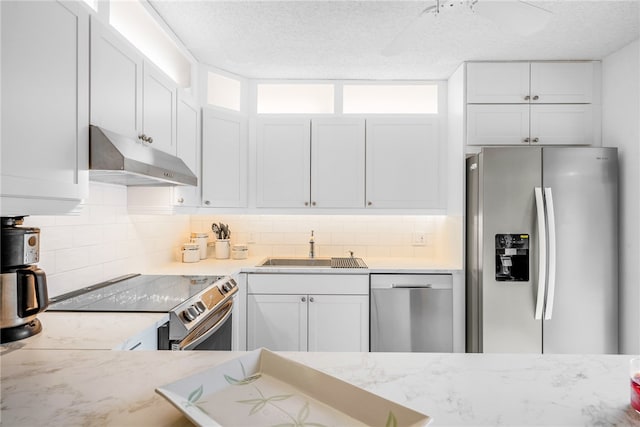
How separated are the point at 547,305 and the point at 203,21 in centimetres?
287

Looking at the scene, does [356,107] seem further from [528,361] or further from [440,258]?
[528,361]

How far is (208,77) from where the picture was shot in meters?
2.96

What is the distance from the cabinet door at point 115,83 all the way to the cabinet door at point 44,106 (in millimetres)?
65

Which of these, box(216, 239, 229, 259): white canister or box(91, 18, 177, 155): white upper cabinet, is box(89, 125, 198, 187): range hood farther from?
box(216, 239, 229, 259): white canister

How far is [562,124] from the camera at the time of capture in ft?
9.21

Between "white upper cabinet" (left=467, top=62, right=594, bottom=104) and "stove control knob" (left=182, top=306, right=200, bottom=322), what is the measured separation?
2463mm

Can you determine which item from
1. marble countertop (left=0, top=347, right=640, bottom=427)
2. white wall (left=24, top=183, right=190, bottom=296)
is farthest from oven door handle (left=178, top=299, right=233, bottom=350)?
white wall (left=24, top=183, right=190, bottom=296)

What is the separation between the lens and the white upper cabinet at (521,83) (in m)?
2.80

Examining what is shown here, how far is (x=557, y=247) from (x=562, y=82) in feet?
4.29

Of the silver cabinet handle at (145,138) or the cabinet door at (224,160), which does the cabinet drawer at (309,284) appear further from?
the silver cabinet handle at (145,138)

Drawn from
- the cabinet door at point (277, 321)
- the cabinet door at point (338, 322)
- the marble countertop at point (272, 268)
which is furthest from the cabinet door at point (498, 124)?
the cabinet door at point (277, 321)

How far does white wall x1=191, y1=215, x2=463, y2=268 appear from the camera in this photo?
345cm

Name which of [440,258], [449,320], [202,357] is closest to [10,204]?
[202,357]

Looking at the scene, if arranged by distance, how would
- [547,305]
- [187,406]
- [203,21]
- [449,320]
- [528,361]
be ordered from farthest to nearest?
[449,320]
[547,305]
[203,21]
[528,361]
[187,406]
